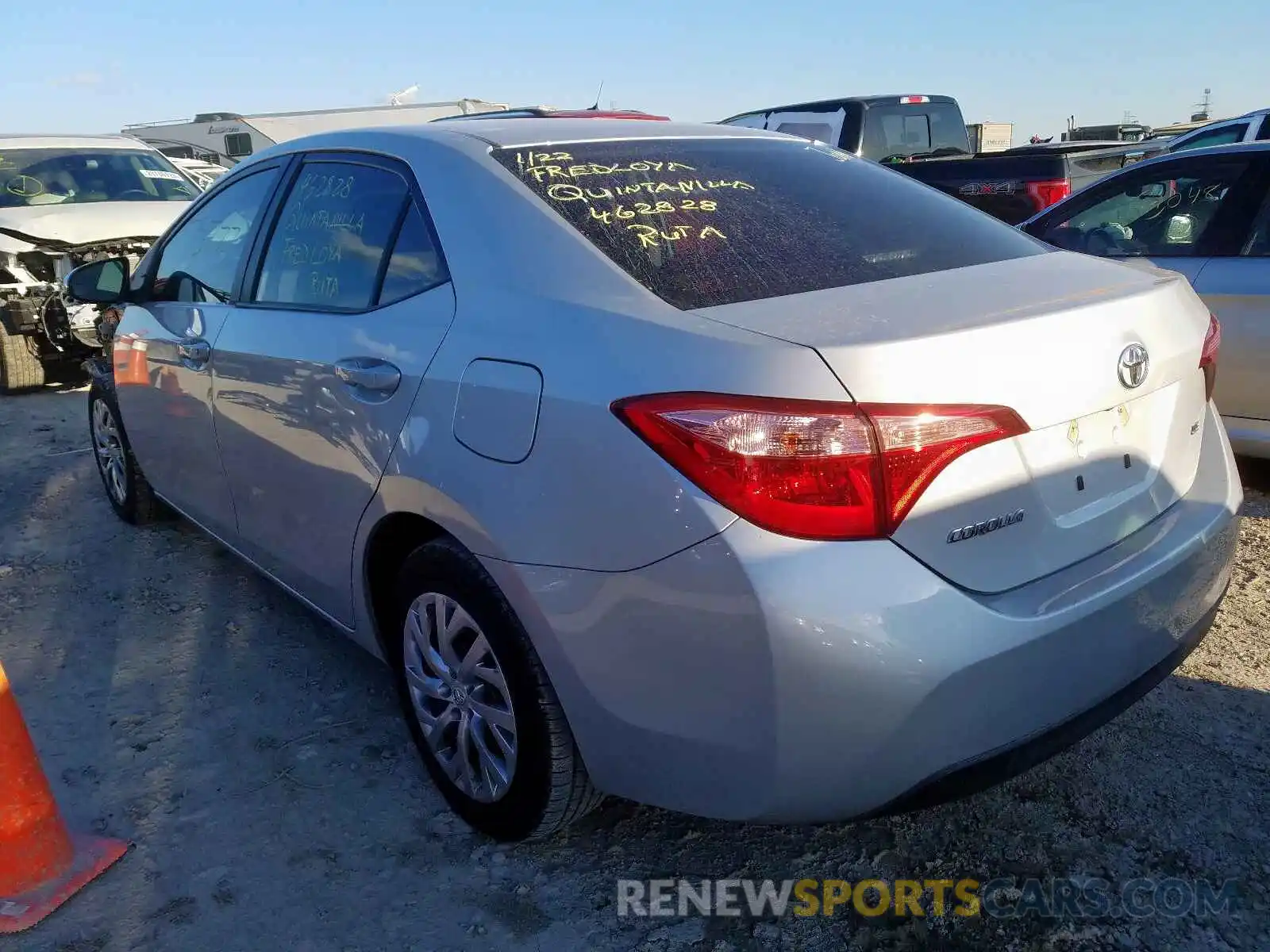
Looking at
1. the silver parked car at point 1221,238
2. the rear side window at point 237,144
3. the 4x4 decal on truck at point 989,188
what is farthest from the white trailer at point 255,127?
the silver parked car at point 1221,238

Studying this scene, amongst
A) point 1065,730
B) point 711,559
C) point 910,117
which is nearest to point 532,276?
point 711,559

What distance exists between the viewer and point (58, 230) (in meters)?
7.88

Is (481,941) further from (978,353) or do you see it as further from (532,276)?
(978,353)

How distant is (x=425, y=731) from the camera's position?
259 centimetres

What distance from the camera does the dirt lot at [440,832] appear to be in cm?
219

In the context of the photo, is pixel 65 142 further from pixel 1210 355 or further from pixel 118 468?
pixel 1210 355

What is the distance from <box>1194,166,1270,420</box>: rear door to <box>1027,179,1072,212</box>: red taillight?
3.90 metres

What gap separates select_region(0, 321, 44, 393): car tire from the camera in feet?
25.3

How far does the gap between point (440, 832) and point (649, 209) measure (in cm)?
157

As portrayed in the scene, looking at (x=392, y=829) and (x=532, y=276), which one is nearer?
(x=532, y=276)

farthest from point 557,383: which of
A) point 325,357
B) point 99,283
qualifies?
point 99,283

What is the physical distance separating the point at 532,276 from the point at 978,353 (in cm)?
90

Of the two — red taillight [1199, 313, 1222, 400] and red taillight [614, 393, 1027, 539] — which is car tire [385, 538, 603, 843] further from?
red taillight [1199, 313, 1222, 400]

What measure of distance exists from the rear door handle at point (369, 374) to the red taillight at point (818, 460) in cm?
90
